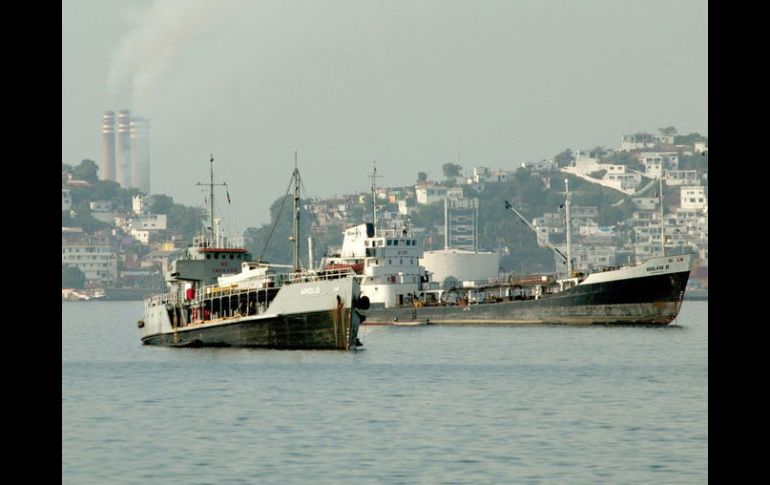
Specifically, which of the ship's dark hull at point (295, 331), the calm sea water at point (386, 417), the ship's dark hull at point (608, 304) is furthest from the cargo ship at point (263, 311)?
the ship's dark hull at point (608, 304)

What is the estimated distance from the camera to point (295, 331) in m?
53.3

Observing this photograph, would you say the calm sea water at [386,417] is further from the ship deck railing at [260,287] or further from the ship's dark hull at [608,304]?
the ship's dark hull at [608,304]

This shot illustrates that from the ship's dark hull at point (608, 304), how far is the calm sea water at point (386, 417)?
79.5ft

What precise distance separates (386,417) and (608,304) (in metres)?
54.5

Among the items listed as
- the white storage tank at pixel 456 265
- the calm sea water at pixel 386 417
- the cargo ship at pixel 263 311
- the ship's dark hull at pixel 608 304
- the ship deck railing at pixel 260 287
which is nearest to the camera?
the calm sea water at pixel 386 417

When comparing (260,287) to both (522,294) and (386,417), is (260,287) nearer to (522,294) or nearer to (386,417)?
(386,417)

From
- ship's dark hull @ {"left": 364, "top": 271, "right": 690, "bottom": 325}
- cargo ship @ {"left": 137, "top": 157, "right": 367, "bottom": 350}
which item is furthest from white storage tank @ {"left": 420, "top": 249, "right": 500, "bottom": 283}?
cargo ship @ {"left": 137, "top": 157, "right": 367, "bottom": 350}

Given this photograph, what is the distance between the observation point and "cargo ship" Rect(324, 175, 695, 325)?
82375mm

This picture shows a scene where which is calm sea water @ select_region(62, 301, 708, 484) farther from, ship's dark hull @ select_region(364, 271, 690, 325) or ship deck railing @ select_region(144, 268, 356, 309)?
ship's dark hull @ select_region(364, 271, 690, 325)

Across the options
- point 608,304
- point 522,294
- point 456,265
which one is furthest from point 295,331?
point 456,265

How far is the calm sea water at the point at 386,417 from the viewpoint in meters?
21.5
